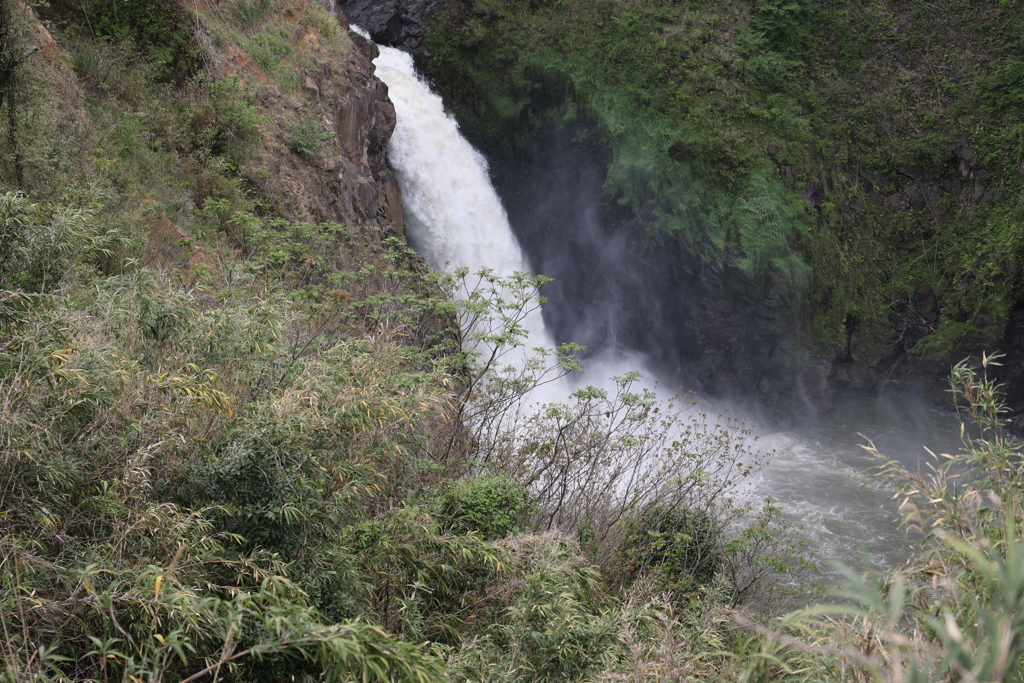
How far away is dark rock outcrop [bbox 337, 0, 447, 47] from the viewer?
1830cm

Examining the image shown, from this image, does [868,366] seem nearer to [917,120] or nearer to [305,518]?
[917,120]

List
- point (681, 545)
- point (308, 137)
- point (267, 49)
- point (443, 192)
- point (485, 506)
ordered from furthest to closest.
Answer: point (443, 192), point (267, 49), point (308, 137), point (681, 545), point (485, 506)

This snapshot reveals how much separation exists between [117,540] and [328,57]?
1196 cm

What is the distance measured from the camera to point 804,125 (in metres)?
18.1

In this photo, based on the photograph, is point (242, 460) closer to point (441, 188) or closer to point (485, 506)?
point (485, 506)

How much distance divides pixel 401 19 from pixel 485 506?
16.0m

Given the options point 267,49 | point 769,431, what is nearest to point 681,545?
point 769,431

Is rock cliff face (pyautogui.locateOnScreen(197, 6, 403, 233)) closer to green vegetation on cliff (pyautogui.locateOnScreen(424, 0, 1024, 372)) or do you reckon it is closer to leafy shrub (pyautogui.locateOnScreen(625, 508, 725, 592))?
green vegetation on cliff (pyautogui.locateOnScreen(424, 0, 1024, 372))

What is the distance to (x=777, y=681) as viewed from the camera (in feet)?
11.9

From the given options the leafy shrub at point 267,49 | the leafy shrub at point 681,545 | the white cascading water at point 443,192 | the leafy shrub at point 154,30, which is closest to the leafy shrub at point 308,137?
the leafy shrub at point 267,49

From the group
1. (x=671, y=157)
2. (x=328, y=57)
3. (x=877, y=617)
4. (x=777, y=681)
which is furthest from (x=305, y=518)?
(x=671, y=157)

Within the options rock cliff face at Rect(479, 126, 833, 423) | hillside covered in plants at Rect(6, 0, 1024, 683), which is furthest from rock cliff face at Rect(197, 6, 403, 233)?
rock cliff face at Rect(479, 126, 833, 423)

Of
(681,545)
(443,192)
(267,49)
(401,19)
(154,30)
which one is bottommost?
(681,545)

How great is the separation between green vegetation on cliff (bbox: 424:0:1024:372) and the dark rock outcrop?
492mm
